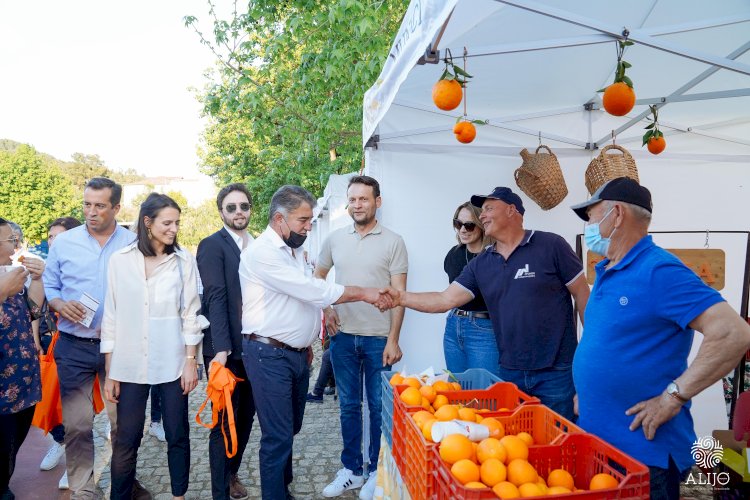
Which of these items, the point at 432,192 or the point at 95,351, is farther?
the point at 432,192

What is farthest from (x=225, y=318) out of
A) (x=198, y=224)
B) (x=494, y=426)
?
(x=198, y=224)

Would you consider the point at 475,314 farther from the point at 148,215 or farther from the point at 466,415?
the point at 148,215

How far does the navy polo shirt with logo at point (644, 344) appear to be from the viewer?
194cm

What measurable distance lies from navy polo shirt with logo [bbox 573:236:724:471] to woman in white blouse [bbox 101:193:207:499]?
8.02 ft

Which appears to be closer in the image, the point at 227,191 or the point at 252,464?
the point at 227,191

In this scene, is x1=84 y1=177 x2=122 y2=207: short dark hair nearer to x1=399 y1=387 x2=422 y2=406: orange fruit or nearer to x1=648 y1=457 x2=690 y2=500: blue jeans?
x1=399 y1=387 x2=422 y2=406: orange fruit

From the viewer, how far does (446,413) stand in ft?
6.94

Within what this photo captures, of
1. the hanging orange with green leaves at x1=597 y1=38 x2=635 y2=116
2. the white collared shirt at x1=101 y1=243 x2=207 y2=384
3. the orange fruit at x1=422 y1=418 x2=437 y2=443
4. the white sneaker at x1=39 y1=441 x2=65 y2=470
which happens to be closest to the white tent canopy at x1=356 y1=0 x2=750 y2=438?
the hanging orange with green leaves at x1=597 y1=38 x2=635 y2=116

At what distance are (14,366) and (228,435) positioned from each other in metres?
1.46

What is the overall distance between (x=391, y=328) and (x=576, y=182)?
2110 mm

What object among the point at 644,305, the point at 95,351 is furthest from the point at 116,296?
the point at 644,305

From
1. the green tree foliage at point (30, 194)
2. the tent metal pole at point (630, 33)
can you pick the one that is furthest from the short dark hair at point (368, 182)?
the green tree foliage at point (30, 194)

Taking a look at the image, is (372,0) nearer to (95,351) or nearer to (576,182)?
(576,182)

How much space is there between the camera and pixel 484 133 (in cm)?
447
